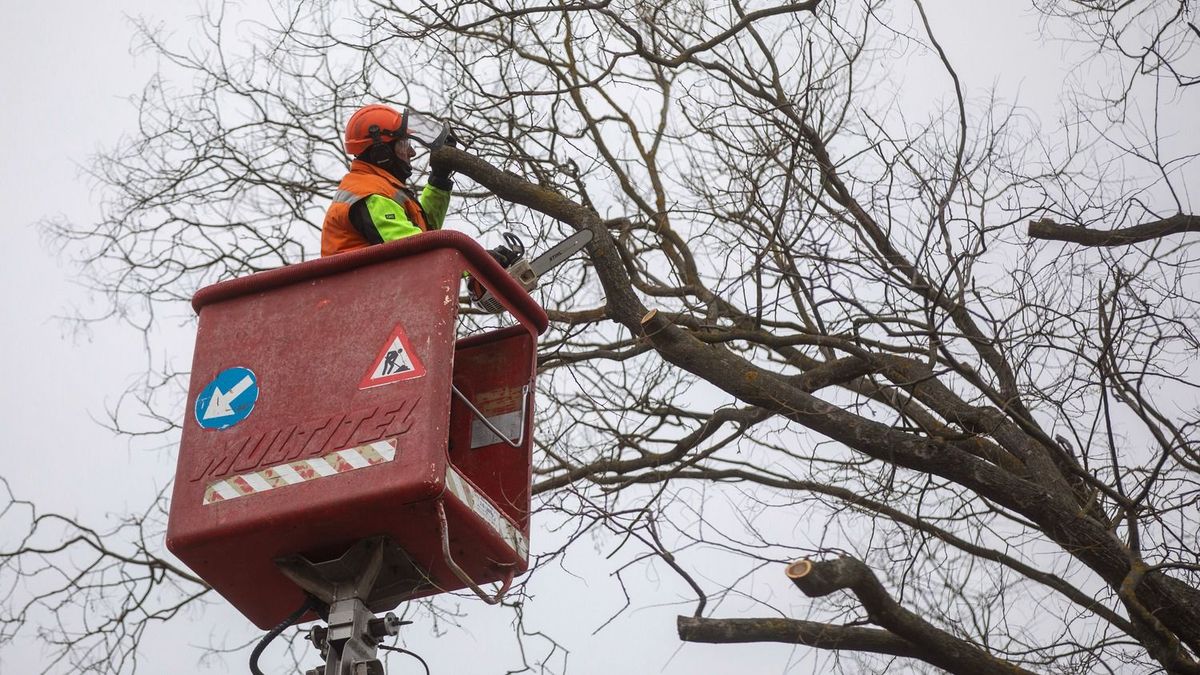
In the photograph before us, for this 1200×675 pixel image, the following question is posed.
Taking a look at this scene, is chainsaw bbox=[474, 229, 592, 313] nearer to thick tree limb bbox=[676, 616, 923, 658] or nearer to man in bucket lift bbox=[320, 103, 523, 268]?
man in bucket lift bbox=[320, 103, 523, 268]

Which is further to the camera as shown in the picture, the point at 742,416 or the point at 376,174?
the point at 742,416

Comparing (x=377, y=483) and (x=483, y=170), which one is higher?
(x=483, y=170)

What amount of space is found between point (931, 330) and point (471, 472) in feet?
5.91

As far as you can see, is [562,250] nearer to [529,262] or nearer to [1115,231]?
[529,262]

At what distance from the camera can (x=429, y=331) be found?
176 inches

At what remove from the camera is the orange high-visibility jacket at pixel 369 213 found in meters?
5.16

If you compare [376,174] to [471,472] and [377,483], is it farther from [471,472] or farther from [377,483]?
[377,483]

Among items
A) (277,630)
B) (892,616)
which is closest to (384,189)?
(277,630)

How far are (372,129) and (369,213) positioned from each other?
0.51 meters

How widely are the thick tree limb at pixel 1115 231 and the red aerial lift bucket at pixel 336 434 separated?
2.63m

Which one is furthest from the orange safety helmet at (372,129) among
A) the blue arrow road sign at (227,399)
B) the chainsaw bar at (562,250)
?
the blue arrow road sign at (227,399)

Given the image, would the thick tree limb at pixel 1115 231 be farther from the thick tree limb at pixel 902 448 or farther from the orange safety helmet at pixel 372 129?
the orange safety helmet at pixel 372 129

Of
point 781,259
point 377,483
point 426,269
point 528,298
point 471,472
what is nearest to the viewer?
point 377,483

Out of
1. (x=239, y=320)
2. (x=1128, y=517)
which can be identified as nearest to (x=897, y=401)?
(x=1128, y=517)
